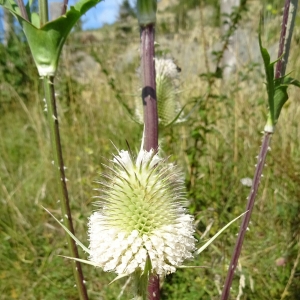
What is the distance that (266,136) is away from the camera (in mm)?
1190

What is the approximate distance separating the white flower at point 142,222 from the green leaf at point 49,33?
0.30 meters

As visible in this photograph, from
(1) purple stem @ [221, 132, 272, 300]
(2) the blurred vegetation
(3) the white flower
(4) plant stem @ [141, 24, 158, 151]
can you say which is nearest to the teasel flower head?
(2) the blurred vegetation

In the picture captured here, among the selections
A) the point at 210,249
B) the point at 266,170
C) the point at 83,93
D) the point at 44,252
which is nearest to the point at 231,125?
the point at 266,170

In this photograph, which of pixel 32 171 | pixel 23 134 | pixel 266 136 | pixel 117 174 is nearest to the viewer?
pixel 117 174

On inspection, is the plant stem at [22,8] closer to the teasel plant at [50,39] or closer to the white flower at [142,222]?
the teasel plant at [50,39]

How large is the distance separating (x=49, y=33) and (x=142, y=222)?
478mm

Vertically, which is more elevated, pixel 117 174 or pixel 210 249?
pixel 117 174

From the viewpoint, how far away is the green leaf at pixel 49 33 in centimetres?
91

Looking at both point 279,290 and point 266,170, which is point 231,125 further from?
point 279,290

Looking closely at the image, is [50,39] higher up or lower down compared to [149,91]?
higher up

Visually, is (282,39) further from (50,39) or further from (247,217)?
(50,39)

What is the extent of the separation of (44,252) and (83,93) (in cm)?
201

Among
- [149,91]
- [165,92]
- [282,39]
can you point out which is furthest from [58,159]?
[165,92]

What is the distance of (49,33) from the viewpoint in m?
0.94
